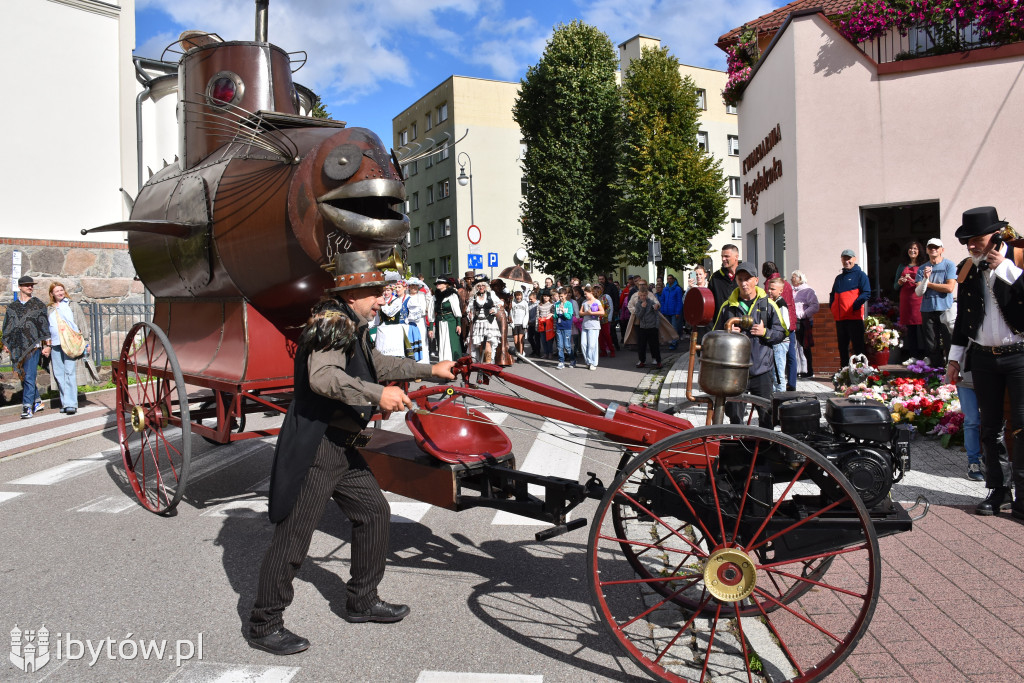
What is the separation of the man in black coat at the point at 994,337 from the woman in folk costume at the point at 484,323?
9.97 meters

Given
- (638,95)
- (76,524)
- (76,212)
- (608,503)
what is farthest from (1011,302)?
(638,95)

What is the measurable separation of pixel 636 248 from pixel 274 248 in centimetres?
3001

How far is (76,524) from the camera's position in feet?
18.5

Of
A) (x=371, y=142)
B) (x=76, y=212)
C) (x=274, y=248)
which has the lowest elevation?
(x=274, y=248)

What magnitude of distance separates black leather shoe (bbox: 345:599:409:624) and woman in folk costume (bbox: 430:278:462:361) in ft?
39.1

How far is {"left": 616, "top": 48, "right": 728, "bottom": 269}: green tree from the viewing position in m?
33.3

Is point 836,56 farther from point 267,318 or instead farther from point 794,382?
point 267,318

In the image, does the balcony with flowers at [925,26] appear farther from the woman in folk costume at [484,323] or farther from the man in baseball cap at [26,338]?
the man in baseball cap at [26,338]

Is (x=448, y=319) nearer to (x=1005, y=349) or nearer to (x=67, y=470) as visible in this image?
(x=67, y=470)

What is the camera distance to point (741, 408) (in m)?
6.28

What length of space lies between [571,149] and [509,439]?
29551 millimetres

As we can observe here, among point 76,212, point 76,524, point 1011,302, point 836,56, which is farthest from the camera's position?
point 76,212

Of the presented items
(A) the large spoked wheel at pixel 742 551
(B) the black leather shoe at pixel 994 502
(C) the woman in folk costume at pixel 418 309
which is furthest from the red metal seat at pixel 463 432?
(C) the woman in folk costume at pixel 418 309

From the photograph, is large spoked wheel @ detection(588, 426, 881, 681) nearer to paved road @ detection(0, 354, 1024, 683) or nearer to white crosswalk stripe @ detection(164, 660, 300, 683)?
paved road @ detection(0, 354, 1024, 683)
